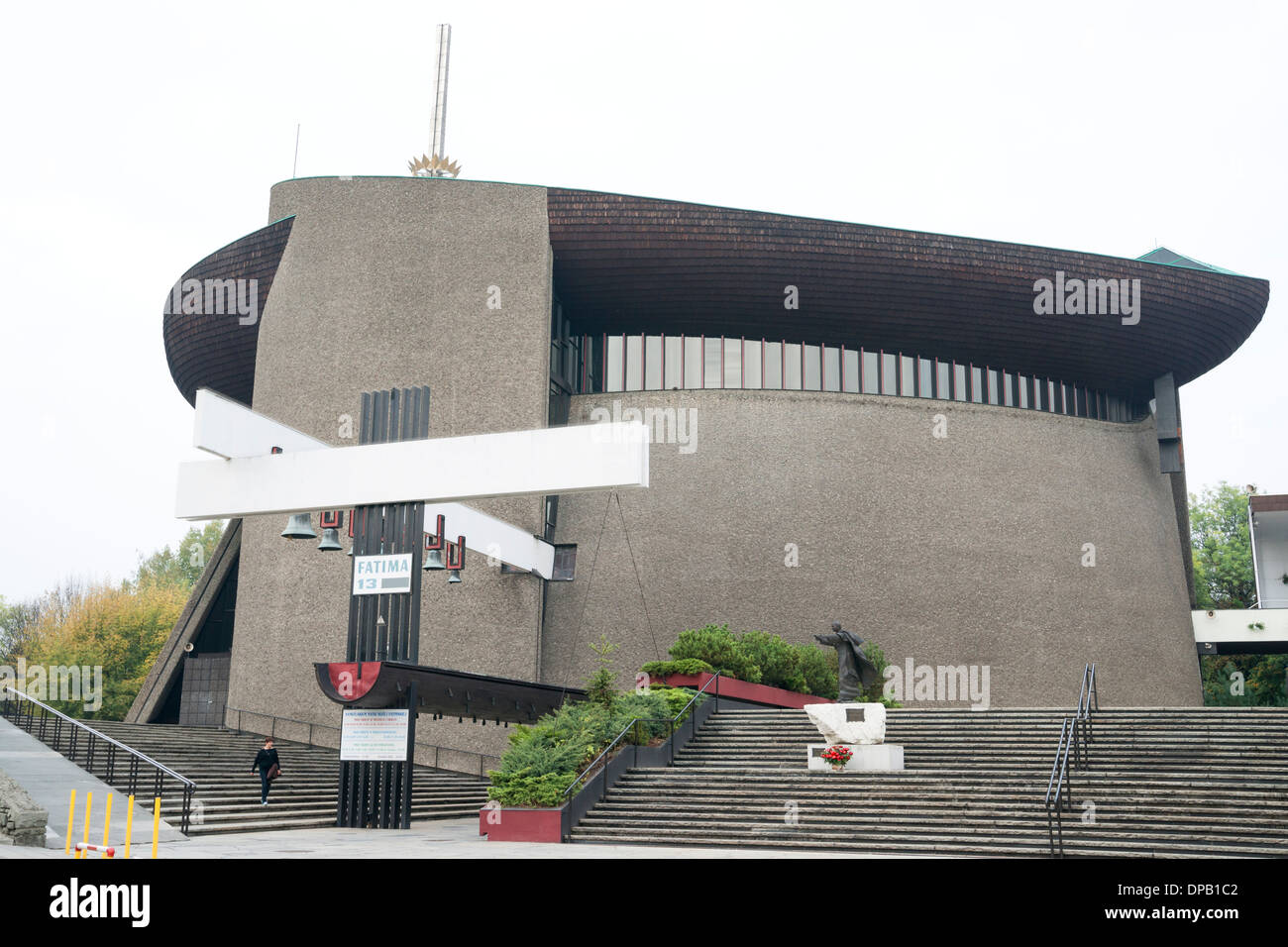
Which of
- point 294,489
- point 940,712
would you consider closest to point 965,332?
point 940,712

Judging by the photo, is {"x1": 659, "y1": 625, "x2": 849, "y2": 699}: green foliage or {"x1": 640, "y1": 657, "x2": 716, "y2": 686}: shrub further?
{"x1": 659, "y1": 625, "x2": 849, "y2": 699}: green foliage

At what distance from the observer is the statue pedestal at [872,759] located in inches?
647

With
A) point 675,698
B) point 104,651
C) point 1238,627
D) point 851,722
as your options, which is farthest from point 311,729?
point 1238,627

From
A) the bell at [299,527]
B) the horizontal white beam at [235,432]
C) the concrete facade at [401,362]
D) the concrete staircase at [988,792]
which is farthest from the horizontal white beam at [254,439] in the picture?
the concrete staircase at [988,792]

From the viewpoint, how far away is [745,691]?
22469 millimetres

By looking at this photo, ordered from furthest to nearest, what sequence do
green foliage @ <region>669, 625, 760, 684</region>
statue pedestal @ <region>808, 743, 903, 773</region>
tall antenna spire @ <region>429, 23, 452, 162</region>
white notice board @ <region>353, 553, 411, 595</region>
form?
tall antenna spire @ <region>429, 23, 452, 162</region>, green foliage @ <region>669, 625, 760, 684</region>, white notice board @ <region>353, 553, 411, 595</region>, statue pedestal @ <region>808, 743, 903, 773</region>

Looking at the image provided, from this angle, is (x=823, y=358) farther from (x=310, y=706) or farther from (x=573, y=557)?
(x=310, y=706)

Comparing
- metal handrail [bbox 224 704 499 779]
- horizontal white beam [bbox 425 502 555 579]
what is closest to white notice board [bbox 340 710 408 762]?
horizontal white beam [bbox 425 502 555 579]

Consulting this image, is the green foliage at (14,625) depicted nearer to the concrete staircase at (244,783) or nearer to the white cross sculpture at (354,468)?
the concrete staircase at (244,783)

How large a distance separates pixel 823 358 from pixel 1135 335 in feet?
28.4

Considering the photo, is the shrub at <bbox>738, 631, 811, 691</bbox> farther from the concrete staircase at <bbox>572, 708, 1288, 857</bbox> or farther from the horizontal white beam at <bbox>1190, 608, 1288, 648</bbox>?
the horizontal white beam at <bbox>1190, 608, 1288, 648</bbox>

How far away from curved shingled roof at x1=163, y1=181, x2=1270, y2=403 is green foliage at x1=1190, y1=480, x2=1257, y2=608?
2341 cm

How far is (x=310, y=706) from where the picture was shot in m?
26.8

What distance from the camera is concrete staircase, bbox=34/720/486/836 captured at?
1742 centimetres
